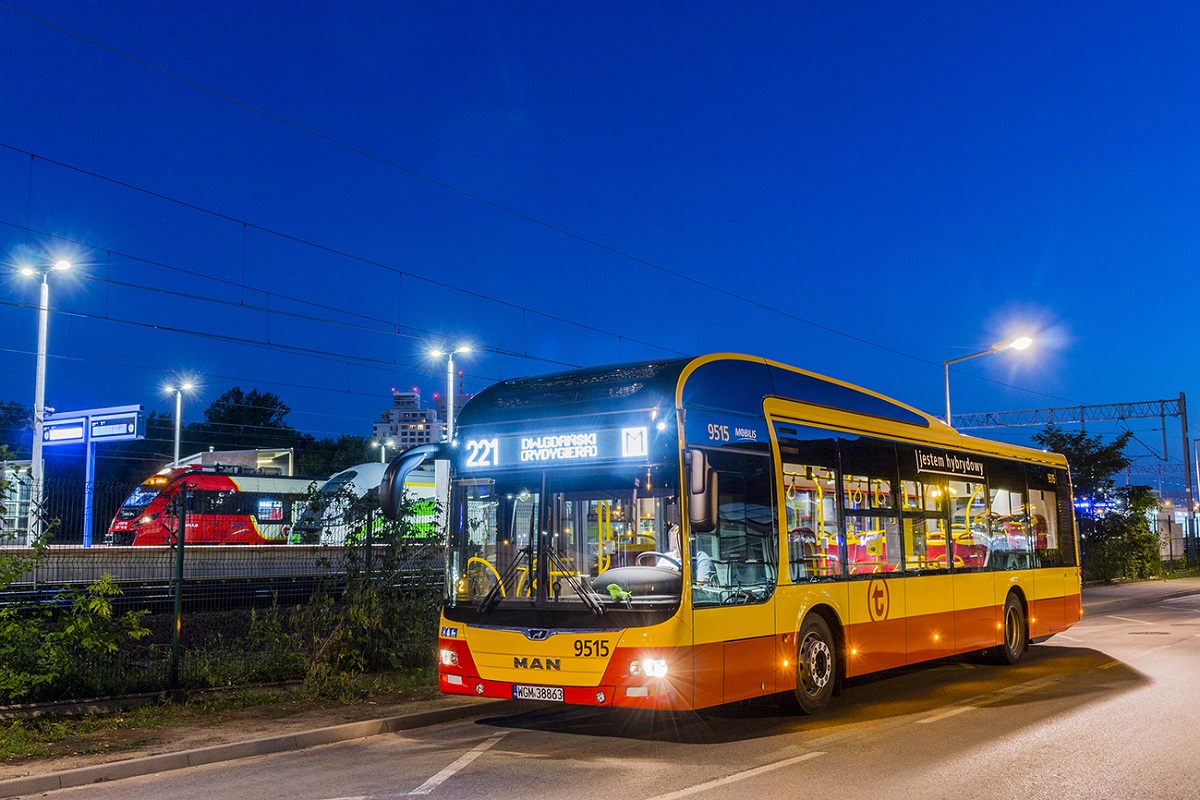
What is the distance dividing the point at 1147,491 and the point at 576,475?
36297 mm

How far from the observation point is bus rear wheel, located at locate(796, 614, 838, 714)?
1033cm

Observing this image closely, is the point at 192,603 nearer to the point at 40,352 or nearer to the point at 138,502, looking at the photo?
the point at 40,352

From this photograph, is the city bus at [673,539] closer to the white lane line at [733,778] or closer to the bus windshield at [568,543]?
the bus windshield at [568,543]

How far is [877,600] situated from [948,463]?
2827 millimetres

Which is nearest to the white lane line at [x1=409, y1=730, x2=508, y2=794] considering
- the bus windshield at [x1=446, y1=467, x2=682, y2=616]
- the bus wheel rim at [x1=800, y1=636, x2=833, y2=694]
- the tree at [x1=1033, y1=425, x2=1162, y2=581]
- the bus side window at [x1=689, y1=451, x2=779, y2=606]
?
the bus windshield at [x1=446, y1=467, x2=682, y2=616]

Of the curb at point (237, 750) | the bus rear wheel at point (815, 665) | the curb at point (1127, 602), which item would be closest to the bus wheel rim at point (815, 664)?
the bus rear wheel at point (815, 665)

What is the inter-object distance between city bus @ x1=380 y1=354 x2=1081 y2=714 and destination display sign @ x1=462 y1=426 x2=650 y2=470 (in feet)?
0.05

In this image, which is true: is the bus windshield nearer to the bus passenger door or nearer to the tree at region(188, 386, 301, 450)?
the bus passenger door

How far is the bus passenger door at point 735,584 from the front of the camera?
897cm

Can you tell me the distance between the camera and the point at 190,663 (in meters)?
11.9

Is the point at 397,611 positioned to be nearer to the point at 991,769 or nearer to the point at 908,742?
the point at 908,742

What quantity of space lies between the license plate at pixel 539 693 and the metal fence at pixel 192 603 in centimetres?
378

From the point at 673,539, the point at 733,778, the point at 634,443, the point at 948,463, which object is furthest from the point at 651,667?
the point at 948,463

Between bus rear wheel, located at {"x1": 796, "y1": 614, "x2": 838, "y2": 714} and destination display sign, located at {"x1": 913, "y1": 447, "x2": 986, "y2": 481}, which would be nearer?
bus rear wheel, located at {"x1": 796, "y1": 614, "x2": 838, "y2": 714}
